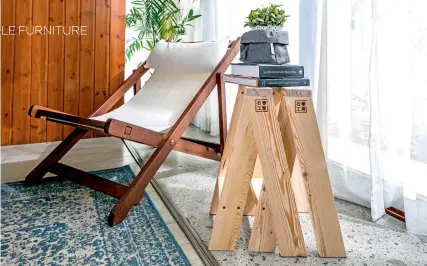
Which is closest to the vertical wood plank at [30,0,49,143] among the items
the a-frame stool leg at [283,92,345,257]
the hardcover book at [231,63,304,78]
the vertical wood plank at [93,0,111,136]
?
the vertical wood plank at [93,0,111,136]

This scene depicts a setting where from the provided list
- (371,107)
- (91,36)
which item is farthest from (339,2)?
(91,36)

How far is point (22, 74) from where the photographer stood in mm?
Answer: 2586

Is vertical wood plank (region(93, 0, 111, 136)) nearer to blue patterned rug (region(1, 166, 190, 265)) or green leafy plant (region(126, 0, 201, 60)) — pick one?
green leafy plant (region(126, 0, 201, 60))

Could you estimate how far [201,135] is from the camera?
3068 mm

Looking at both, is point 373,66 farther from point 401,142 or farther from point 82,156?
point 82,156

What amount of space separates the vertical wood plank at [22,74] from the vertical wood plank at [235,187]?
2074mm

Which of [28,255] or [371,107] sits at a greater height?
[371,107]

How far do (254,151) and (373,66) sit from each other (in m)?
0.61

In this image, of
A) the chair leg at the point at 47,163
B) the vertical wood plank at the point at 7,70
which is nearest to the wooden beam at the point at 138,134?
the chair leg at the point at 47,163

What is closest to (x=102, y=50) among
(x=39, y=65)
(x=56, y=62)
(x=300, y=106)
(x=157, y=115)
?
(x=56, y=62)

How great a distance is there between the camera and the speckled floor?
1.14m

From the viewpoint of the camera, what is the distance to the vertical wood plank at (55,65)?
8.63ft

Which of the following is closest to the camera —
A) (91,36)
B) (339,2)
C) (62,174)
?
(339,2)

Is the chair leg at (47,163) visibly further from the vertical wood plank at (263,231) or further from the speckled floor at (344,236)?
the vertical wood plank at (263,231)
